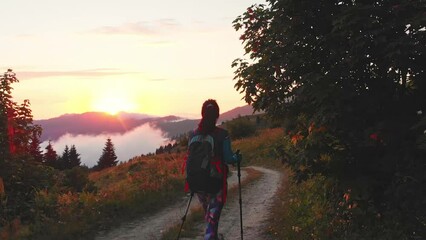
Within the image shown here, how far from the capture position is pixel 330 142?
7.95 m

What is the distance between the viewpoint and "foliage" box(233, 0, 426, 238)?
673 cm

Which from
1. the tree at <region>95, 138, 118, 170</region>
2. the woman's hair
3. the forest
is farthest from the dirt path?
the tree at <region>95, 138, 118, 170</region>

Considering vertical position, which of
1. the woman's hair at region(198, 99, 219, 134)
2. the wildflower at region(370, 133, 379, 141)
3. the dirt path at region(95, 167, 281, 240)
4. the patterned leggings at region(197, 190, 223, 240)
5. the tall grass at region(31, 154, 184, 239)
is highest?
the woman's hair at region(198, 99, 219, 134)

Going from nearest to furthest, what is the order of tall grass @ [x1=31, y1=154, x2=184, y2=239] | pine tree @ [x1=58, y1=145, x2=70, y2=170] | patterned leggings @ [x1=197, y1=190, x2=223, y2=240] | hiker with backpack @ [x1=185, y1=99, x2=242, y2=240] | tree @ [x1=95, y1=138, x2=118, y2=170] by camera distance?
hiker with backpack @ [x1=185, y1=99, x2=242, y2=240] < patterned leggings @ [x1=197, y1=190, x2=223, y2=240] < tall grass @ [x1=31, y1=154, x2=184, y2=239] < pine tree @ [x1=58, y1=145, x2=70, y2=170] < tree @ [x1=95, y1=138, x2=118, y2=170]

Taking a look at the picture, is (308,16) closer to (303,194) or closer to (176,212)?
(303,194)

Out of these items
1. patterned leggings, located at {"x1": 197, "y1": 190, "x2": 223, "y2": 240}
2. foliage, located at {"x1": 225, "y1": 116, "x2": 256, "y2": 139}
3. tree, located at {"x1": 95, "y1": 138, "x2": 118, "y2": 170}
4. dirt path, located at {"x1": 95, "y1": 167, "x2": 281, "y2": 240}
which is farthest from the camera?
tree, located at {"x1": 95, "y1": 138, "x2": 118, "y2": 170}

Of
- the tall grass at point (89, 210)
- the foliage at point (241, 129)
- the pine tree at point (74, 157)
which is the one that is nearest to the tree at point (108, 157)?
the pine tree at point (74, 157)

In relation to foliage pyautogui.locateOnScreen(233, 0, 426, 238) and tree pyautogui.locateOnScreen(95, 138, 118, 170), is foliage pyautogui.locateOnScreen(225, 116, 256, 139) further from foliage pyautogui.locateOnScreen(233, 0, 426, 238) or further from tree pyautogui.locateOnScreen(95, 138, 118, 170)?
foliage pyautogui.locateOnScreen(233, 0, 426, 238)

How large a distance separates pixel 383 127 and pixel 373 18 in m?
1.84

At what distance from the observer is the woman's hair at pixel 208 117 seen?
661 centimetres

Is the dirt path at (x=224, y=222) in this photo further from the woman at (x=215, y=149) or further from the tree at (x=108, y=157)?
the tree at (x=108, y=157)

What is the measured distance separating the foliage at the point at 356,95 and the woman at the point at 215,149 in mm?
1710

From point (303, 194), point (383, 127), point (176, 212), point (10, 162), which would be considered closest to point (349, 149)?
point (383, 127)

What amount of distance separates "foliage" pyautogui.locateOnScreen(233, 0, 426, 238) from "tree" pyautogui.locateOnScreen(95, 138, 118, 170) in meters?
98.9
